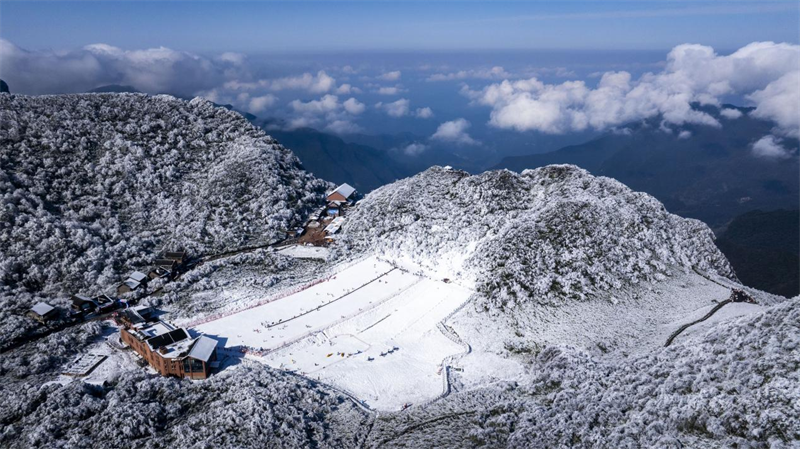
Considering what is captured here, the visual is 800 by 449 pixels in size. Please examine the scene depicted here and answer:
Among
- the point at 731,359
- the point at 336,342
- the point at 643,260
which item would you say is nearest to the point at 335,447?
the point at 336,342

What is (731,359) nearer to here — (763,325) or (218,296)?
(763,325)

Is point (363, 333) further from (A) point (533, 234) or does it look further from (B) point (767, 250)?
(B) point (767, 250)

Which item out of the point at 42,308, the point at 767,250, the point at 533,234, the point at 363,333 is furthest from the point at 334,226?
the point at 767,250

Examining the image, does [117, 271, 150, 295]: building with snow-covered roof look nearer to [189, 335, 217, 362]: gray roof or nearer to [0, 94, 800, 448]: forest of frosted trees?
[0, 94, 800, 448]: forest of frosted trees

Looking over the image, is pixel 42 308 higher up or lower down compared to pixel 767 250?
higher up

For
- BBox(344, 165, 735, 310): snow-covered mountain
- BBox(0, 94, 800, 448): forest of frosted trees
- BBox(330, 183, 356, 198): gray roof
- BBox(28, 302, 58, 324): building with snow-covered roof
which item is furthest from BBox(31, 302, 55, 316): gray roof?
BBox(330, 183, 356, 198): gray roof

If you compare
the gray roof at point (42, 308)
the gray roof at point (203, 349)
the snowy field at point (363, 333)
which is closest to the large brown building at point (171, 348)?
the gray roof at point (203, 349)
